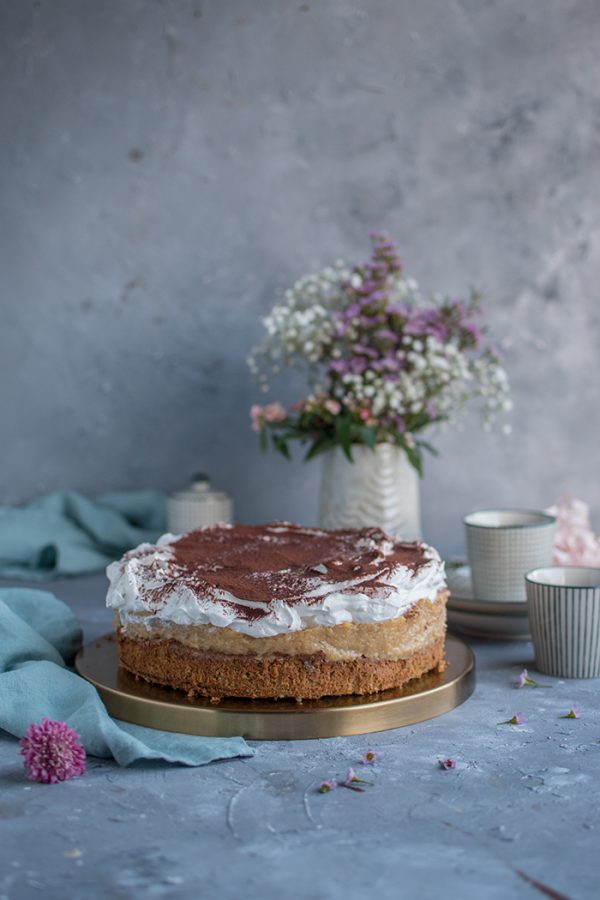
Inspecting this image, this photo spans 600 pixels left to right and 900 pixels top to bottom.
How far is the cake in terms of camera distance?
1837 mm

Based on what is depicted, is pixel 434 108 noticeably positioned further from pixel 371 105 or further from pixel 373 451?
pixel 373 451

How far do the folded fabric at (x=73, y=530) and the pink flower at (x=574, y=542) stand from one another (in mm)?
1274

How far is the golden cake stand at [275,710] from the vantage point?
5.90 feet

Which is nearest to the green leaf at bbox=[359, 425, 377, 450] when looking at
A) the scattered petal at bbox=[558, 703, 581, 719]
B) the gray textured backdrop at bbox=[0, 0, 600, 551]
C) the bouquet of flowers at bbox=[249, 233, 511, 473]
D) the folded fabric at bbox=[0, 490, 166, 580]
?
the bouquet of flowers at bbox=[249, 233, 511, 473]

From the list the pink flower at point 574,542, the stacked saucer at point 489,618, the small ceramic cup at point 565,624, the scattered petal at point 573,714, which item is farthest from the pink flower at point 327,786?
the pink flower at point 574,542

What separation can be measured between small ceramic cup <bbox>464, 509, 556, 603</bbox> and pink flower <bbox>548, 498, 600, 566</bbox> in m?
0.24

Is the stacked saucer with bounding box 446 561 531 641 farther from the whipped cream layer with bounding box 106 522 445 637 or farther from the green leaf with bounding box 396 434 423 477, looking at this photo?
the green leaf with bounding box 396 434 423 477

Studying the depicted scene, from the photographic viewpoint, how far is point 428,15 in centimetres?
335

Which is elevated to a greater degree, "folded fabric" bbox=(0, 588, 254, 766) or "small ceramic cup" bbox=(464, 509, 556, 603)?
"small ceramic cup" bbox=(464, 509, 556, 603)

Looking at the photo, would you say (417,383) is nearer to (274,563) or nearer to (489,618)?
(489,618)

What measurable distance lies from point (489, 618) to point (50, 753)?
1.14m

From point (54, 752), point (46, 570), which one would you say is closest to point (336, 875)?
point (54, 752)

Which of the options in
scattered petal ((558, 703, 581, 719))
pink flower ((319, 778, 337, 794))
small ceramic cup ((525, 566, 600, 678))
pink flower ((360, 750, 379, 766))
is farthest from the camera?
small ceramic cup ((525, 566, 600, 678))

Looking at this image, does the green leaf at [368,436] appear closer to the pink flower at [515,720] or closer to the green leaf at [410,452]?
the green leaf at [410,452]
